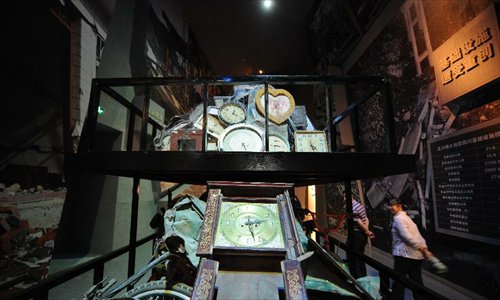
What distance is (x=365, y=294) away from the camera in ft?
6.68

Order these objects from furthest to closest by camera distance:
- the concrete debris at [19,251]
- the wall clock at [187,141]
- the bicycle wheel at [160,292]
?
the wall clock at [187,141]
the concrete debris at [19,251]
the bicycle wheel at [160,292]

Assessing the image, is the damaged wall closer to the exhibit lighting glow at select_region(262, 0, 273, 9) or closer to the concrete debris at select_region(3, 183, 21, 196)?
the exhibit lighting glow at select_region(262, 0, 273, 9)

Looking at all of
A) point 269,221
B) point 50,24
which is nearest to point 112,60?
point 50,24

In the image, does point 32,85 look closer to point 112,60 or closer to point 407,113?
point 112,60

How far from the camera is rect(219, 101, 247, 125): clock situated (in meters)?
3.35

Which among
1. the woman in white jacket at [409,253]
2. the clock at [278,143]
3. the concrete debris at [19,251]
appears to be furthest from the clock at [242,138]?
the woman in white jacket at [409,253]

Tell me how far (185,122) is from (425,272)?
5281 mm

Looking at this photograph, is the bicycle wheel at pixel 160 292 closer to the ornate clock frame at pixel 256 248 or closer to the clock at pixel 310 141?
the ornate clock frame at pixel 256 248

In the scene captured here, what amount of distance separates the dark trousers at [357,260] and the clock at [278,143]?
5.03ft

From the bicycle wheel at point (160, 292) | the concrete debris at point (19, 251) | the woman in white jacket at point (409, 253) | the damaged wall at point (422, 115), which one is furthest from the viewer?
the woman in white jacket at point (409, 253)

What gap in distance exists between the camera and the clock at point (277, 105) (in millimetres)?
3269

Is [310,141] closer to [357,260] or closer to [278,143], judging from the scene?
[278,143]

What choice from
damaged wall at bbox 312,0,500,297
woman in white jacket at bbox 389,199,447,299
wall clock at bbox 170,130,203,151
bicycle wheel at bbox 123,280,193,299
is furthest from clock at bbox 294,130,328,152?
woman in white jacket at bbox 389,199,447,299

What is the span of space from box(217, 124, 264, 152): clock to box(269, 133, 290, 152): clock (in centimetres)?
28
